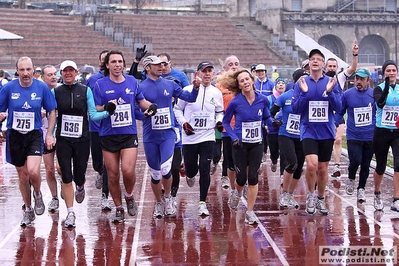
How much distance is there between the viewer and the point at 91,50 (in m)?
43.1

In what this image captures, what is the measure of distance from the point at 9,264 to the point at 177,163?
12.2ft

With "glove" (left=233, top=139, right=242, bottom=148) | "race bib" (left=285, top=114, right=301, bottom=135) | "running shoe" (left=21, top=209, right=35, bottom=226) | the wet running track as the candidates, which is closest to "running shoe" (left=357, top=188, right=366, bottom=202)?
the wet running track

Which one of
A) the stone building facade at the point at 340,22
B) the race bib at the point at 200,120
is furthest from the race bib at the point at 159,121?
the stone building facade at the point at 340,22

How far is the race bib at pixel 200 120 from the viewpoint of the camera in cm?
1118

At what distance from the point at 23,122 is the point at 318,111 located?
3747 millimetres

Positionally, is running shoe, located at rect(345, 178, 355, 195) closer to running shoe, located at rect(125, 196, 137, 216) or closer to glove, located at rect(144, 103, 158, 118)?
running shoe, located at rect(125, 196, 137, 216)

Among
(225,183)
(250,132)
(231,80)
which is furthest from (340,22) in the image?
(250,132)

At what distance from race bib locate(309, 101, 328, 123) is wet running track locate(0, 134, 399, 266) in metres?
1.29

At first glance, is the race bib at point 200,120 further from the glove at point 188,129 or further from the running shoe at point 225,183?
the running shoe at point 225,183

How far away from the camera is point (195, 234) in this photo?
9.74 meters

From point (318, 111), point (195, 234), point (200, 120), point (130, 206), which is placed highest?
point (318, 111)

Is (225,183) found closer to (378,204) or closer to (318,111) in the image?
(378,204)

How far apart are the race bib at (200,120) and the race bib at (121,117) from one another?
129 cm

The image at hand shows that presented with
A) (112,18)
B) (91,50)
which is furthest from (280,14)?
(91,50)
